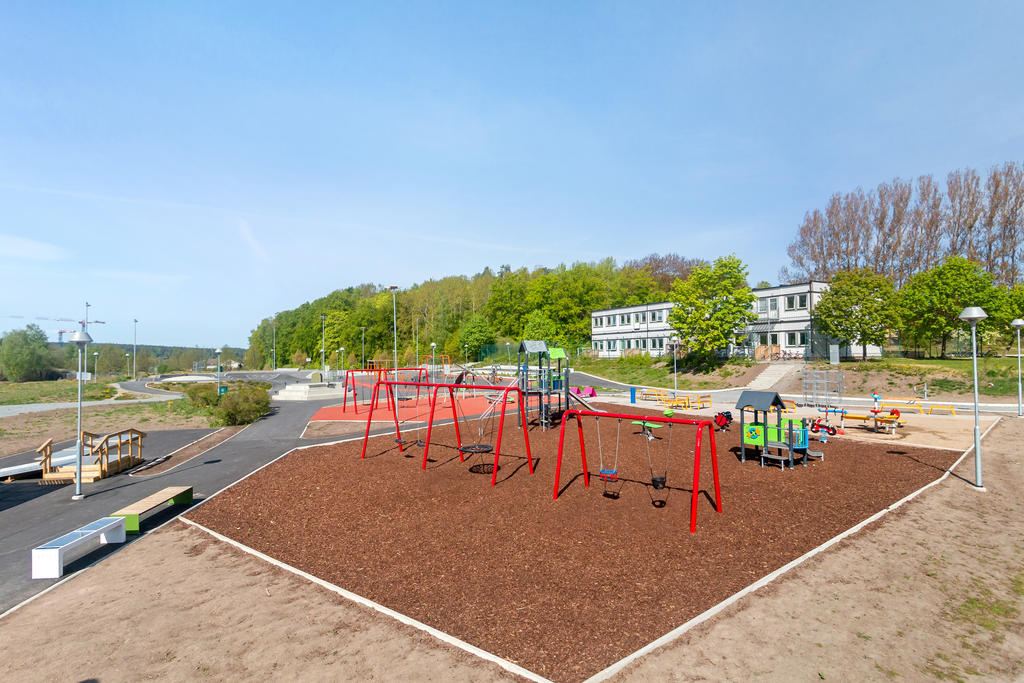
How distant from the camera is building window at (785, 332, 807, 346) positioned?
47.1m

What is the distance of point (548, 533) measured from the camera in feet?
31.1

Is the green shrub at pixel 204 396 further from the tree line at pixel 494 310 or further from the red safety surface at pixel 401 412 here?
the tree line at pixel 494 310

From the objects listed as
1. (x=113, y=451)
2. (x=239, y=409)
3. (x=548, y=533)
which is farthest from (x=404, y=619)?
(x=239, y=409)

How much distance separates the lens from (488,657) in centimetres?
582

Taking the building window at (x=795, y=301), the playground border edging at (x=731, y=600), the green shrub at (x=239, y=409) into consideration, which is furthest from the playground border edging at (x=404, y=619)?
the building window at (x=795, y=301)

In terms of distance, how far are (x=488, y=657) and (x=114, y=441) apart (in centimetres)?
2267

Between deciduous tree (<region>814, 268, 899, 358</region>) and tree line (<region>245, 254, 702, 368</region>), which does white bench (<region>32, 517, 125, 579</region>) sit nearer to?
deciduous tree (<region>814, 268, 899, 358</region>)

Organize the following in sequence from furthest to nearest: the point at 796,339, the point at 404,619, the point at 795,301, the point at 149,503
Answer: the point at 795,301 → the point at 796,339 → the point at 149,503 → the point at 404,619

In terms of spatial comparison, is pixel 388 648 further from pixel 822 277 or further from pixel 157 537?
pixel 822 277

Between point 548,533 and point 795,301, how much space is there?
48088mm

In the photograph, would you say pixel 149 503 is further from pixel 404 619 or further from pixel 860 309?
pixel 860 309

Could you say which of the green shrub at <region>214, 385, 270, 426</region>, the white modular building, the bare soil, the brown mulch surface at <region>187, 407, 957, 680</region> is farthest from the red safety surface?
the white modular building

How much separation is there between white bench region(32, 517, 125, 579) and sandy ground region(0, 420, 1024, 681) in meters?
0.51

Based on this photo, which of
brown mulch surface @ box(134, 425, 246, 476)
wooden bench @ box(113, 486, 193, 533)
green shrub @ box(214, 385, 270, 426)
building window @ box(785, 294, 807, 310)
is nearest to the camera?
wooden bench @ box(113, 486, 193, 533)
